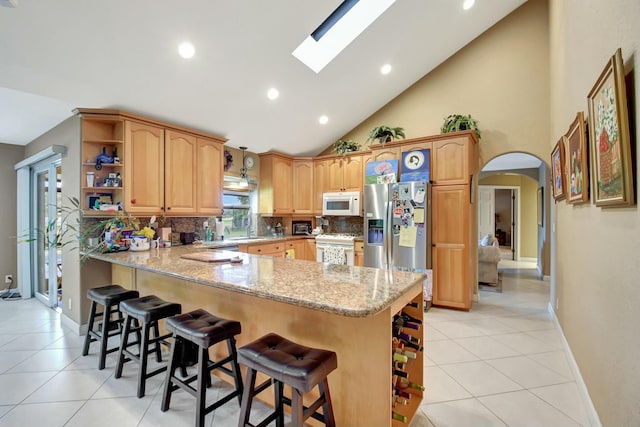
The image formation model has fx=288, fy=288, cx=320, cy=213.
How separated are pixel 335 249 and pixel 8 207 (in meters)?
5.15

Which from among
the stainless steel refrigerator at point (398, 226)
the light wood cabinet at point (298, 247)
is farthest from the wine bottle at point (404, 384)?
the light wood cabinet at point (298, 247)

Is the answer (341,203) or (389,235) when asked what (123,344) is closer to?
(389,235)

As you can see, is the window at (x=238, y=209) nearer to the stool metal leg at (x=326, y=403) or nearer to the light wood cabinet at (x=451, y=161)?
the light wood cabinet at (x=451, y=161)

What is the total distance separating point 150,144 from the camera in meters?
3.38

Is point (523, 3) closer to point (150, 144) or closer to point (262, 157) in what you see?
point (262, 157)

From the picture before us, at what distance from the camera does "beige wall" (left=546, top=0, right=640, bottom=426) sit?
1.27 metres

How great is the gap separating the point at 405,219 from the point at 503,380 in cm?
210

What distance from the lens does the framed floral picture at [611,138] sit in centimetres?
125

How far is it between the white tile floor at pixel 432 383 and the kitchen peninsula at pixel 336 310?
50 centimetres

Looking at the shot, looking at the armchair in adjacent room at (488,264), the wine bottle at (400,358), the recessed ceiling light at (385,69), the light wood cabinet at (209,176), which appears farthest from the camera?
the armchair in adjacent room at (488,264)

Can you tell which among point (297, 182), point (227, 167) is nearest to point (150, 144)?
point (227, 167)

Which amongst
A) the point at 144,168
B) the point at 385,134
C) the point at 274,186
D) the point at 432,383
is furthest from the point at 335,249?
the point at 144,168

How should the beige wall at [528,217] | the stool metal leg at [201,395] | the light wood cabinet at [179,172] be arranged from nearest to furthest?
the stool metal leg at [201,395], the light wood cabinet at [179,172], the beige wall at [528,217]

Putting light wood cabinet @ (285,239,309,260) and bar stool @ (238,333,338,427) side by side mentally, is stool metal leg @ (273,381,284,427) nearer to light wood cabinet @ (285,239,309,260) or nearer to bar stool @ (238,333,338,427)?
bar stool @ (238,333,338,427)
